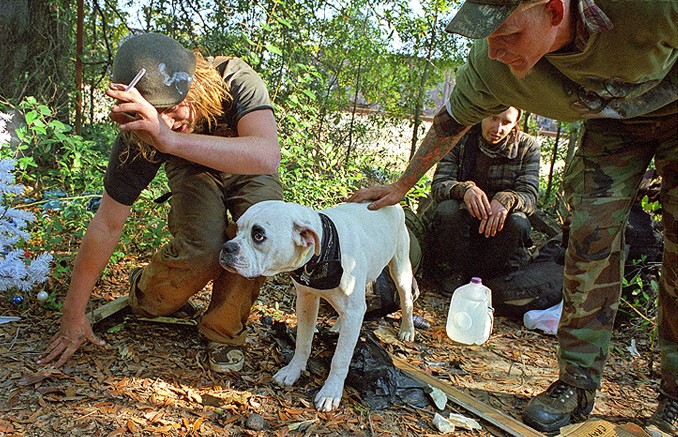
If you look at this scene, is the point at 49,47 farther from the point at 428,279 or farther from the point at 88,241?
the point at 428,279

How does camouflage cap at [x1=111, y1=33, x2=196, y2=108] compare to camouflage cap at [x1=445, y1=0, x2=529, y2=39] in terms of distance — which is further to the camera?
camouflage cap at [x1=111, y1=33, x2=196, y2=108]

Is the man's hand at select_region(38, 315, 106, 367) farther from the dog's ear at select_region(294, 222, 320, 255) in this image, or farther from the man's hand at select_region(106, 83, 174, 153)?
the dog's ear at select_region(294, 222, 320, 255)

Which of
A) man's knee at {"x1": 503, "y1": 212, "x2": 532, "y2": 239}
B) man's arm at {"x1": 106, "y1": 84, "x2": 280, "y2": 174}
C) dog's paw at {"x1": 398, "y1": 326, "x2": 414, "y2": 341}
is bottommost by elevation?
dog's paw at {"x1": 398, "y1": 326, "x2": 414, "y2": 341}

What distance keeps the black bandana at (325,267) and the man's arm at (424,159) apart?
704mm

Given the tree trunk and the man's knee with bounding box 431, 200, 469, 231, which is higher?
the tree trunk

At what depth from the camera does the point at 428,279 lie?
213 inches

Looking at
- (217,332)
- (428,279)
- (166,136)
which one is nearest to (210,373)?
(217,332)

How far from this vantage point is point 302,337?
3188 millimetres

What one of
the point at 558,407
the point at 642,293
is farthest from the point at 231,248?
the point at 642,293

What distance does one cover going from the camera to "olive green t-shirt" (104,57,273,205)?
2971mm

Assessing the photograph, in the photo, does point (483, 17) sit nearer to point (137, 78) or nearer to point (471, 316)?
point (137, 78)

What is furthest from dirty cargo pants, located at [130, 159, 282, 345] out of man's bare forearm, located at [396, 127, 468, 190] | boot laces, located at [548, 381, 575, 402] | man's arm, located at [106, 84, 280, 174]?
boot laces, located at [548, 381, 575, 402]

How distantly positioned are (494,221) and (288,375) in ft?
8.08

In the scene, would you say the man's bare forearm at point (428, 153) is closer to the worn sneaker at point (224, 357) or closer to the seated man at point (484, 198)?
the seated man at point (484, 198)
